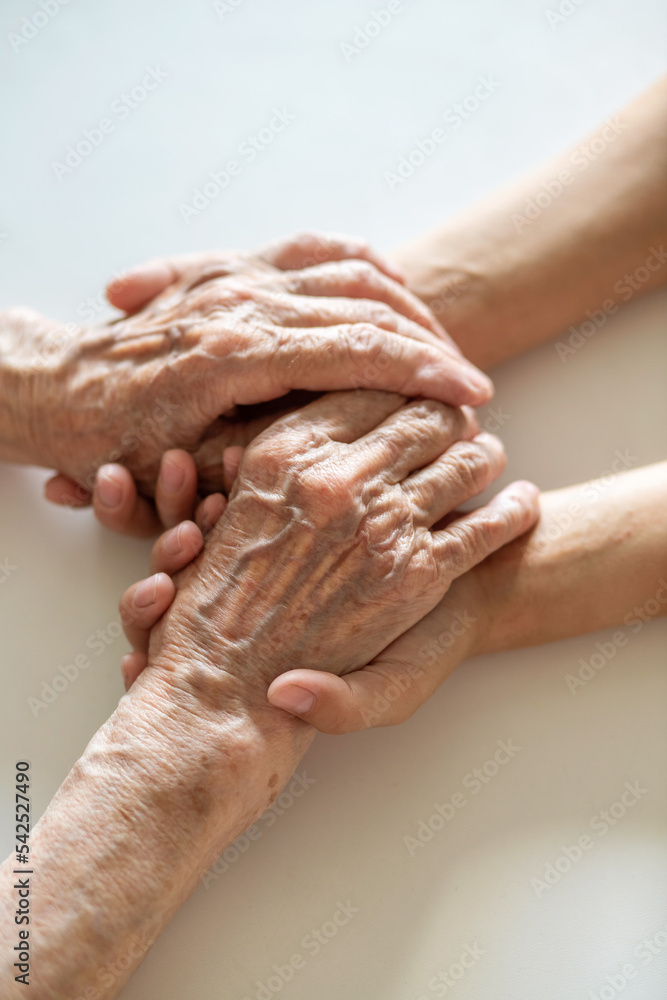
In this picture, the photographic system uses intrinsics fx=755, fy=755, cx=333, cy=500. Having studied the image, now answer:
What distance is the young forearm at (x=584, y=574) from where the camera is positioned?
55.6 inches

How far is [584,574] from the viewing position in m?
1.42

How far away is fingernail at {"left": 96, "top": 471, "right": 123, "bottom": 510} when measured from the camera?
1.41m

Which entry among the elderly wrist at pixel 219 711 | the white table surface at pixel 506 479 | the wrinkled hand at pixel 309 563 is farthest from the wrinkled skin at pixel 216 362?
the elderly wrist at pixel 219 711

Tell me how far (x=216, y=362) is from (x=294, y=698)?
60cm

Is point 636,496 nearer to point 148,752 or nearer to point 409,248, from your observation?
point 409,248

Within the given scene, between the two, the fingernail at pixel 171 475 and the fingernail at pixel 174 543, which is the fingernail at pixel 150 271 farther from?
the fingernail at pixel 174 543

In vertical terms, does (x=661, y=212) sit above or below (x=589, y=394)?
above

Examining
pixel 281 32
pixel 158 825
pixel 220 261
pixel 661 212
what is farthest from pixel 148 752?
pixel 281 32

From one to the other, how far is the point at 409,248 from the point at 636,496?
2.40 ft

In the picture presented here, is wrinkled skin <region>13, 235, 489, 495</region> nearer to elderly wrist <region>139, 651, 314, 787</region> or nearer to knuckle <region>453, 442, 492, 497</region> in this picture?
knuckle <region>453, 442, 492, 497</region>

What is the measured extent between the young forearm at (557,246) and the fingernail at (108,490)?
2.50ft

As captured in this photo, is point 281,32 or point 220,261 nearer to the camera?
point 220,261

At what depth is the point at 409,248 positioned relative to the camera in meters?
1.69

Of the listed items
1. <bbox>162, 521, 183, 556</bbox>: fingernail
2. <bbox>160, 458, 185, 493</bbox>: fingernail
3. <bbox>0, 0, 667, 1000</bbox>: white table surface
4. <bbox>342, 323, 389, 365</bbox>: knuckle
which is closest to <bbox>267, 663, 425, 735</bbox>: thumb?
<bbox>0, 0, 667, 1000</bbox>: white table surface
